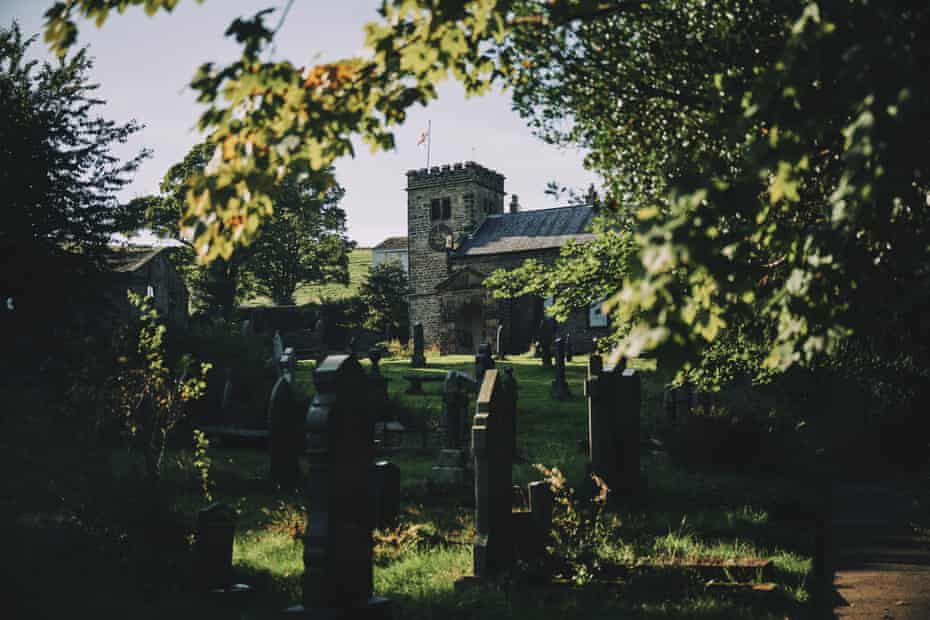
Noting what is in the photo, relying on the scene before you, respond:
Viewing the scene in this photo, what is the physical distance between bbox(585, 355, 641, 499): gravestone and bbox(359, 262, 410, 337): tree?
35.1 m

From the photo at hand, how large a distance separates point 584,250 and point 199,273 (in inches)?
1501

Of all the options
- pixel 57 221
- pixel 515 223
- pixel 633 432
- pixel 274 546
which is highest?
pixel 515 223

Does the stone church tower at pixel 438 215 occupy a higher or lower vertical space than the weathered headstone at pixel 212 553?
higher

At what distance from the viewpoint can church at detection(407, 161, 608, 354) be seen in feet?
141

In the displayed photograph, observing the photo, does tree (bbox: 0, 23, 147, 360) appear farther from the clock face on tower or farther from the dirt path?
the clock face on tower

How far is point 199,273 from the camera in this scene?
45.8m

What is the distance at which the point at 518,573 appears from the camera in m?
6.87

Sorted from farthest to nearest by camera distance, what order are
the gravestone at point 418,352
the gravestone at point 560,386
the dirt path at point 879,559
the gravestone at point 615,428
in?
1. the gravestone at point 418,352
2. the gravestone at point 560,386
3. the gravestone at point 615,428
4. the dirt path at point 879,559

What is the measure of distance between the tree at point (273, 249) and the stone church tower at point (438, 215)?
16.1 feet

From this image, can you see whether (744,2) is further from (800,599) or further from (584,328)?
(584,328)

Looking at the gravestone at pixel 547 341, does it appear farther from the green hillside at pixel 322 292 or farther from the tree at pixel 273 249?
the green hillside at pixel 322 292

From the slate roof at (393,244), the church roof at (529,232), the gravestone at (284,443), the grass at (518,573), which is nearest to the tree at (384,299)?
the church roof at (529,232)

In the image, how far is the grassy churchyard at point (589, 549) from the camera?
6211 mm

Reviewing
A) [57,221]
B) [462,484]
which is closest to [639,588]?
[462,484]
